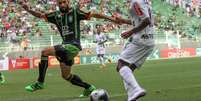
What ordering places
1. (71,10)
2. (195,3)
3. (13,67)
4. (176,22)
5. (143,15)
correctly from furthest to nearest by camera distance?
(195,3) < (176,22) < (13,67) < (71,10) < (143,15)

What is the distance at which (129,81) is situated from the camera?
9.35 m

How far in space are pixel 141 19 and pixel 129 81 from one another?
107 cm

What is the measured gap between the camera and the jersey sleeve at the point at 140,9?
9.32 metres

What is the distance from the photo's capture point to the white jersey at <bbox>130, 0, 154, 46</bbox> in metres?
9.34

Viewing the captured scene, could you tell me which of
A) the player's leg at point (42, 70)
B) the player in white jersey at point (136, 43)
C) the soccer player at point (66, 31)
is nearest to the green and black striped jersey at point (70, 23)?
the soccer player at point (66, 31)

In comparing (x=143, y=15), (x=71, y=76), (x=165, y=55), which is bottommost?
(x=165, y=55)

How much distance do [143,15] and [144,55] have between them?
78cm

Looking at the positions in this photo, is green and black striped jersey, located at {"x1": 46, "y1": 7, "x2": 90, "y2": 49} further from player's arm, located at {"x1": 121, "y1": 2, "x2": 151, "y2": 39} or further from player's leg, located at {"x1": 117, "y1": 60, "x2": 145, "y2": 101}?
player's arm, located at {"x1": 121, "y1": 2, "x2": 151, "y2": 39}

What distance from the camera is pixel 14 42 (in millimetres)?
42781

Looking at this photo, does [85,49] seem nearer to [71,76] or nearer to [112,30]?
[112,30]

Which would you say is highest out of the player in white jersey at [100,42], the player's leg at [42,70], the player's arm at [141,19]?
the player's arm at [141,19]

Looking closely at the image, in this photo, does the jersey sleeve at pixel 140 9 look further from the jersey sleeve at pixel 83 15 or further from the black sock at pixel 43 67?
the black sock at pixel 43 67

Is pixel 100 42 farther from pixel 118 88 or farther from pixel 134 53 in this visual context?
pixel 134 53

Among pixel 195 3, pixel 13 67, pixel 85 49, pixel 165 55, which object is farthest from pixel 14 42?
pixel 195 3
